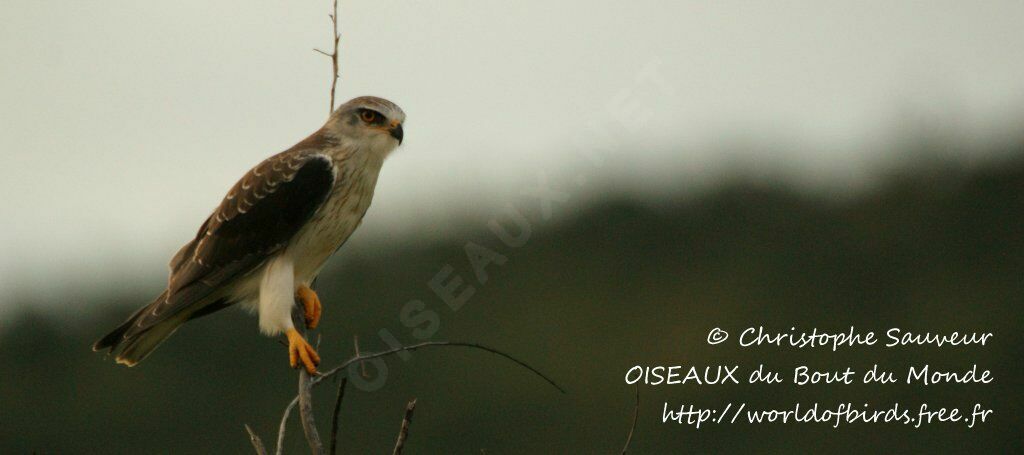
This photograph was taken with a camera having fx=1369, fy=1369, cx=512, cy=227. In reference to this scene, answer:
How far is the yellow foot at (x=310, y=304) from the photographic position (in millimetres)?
6562

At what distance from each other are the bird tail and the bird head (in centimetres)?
114

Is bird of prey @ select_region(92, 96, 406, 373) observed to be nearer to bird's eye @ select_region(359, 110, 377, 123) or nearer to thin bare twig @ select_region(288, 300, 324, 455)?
bird's eye @ select_region(359, 110, 377, 123)

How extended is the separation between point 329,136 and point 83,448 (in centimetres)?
2542

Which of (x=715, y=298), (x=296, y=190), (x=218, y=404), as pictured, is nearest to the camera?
(x=296, y=190)

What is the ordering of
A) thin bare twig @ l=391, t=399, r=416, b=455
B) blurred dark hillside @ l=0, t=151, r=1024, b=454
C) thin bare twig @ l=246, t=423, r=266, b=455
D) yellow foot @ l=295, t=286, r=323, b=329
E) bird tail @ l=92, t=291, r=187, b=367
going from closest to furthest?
thin bare twig @ l=391, t=399, r=416, b=455 → thin bare twig @ l=246, t=423, r=266, b=455 → bird tail @ l=92, t=291, r=187, b=367 → yellow foot @ l=295, t=286, r=323, b=329 → blurred dark hillside @ l=0, t=151, r=1024, b=454

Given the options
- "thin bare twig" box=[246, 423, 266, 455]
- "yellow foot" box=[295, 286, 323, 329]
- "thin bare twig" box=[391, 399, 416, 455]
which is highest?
"yellow foot" box=[295, 286, 323, 329]

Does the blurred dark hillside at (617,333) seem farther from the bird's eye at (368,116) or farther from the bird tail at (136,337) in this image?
the bird's eye at (368,116)

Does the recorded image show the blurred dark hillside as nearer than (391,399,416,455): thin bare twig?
No

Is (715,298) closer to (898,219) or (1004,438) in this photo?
(898,219)

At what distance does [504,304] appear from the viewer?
3447 cm

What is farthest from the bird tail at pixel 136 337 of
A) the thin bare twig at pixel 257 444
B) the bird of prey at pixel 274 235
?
the thin bare twig at pixel 257 444

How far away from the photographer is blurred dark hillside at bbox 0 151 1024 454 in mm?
26391

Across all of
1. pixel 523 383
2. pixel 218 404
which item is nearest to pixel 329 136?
pixel 523 383

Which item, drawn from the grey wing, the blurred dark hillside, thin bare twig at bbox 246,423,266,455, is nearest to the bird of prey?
the grey wing
